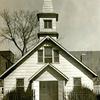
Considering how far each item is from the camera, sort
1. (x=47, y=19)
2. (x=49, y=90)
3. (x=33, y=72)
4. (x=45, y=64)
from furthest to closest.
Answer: (x=47, y=19) → (x=49, y=90) → (x=33, y=72) → (x=45, y=64)

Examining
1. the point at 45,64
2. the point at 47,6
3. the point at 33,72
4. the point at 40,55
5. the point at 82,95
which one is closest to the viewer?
the point at 82,95

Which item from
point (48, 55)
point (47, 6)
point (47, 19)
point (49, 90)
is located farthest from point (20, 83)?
point (47, 6)

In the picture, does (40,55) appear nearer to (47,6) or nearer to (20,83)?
(20,83)

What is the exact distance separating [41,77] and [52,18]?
759cm

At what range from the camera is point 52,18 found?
136 feet

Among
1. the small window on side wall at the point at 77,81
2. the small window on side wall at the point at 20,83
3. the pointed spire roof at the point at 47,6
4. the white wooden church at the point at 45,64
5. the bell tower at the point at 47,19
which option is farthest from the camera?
the pointed spire roof at the point at 47,6

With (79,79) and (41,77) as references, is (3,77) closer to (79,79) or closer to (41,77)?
(41,77)

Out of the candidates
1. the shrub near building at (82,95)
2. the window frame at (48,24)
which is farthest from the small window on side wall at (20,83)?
the window frame at (48,24)

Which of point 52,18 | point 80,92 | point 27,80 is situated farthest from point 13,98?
point 52,18

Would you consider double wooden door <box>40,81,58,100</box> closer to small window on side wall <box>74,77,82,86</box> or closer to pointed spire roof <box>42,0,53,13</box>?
small window on side wall <box>74,77,82,86</box>

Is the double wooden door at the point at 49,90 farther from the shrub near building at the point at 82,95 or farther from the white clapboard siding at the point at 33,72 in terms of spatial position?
the shrub near building at the point at 82,95

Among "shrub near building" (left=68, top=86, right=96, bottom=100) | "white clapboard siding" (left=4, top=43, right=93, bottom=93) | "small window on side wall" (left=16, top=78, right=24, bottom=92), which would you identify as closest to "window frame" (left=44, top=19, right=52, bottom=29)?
"white clapboard siding" (left=4, top=43, right=93, bottom=93)

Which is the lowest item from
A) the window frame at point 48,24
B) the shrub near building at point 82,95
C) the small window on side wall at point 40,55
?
the shrub near building at point 82,95

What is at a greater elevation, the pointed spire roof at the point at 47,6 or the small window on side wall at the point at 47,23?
the pointed spire roof at the point at 47,6
